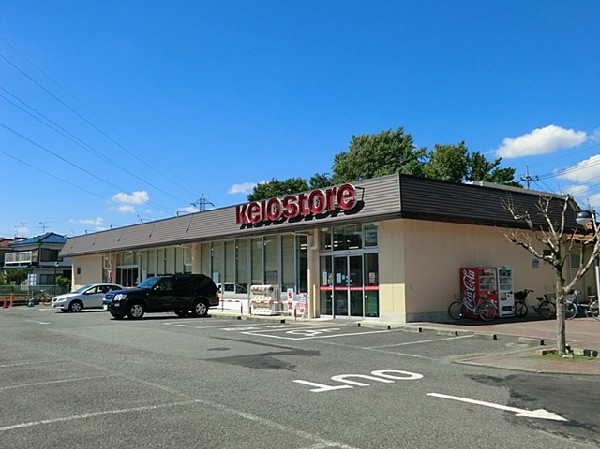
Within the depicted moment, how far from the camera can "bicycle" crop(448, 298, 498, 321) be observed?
65.3 ft

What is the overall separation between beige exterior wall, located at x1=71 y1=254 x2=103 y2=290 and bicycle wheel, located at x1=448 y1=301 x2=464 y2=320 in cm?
3020

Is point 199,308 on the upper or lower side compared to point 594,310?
upper

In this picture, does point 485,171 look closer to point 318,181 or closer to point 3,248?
point 318,181

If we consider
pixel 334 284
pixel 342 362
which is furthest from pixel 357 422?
pixel 334 284

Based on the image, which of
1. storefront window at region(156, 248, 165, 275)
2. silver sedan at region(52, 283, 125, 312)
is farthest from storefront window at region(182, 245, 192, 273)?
silver sedan at region(52, 283, 125, 312)

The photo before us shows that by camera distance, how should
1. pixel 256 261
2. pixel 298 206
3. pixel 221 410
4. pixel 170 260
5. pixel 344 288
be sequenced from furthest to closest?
1. pixel 170 260
2. pixel 256 261
3. pixel 298 206
4. pixel 344 288
5. pixel 221 410

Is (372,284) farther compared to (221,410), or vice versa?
(372,284)

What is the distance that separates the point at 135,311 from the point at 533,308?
1596 cm

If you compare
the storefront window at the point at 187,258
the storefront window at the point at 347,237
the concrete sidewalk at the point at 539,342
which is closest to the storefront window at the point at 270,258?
the storefront window at the point at 347,237

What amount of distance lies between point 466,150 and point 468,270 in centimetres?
3911

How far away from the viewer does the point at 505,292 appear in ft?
68.9

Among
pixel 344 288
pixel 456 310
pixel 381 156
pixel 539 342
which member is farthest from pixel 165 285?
pixel 381 156

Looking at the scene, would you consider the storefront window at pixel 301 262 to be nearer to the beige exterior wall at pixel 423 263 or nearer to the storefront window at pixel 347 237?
the storefront window at pixel 347 237

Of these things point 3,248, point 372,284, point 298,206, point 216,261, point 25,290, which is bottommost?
point 25,290
